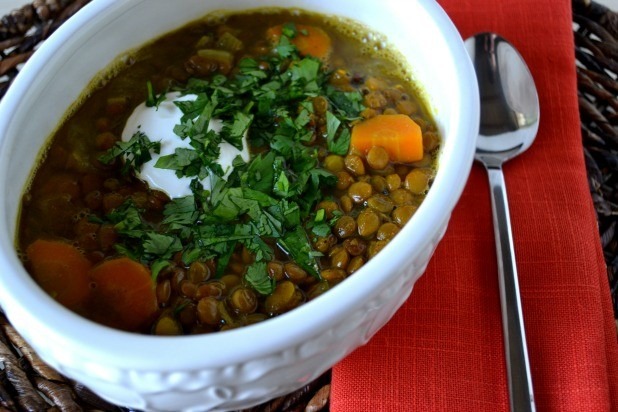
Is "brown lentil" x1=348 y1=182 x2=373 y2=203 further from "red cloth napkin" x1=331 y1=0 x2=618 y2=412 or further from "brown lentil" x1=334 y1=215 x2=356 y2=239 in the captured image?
"red cloth napkin" x1=331 y1=0 x2=618 y2=412

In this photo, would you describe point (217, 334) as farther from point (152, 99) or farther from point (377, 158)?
point (152, 99)

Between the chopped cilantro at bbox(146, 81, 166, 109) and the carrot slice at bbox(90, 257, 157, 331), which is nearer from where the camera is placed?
the carrot slice at bbox(90, 257, 157, 331)

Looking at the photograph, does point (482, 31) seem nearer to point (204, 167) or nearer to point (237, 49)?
point (237, 49)

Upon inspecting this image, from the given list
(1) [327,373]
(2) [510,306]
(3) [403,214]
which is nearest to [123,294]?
(1) [327,373]

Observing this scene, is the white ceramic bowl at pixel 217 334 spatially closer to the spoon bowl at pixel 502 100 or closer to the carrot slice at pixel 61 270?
the carrot slice at pixel 61 270

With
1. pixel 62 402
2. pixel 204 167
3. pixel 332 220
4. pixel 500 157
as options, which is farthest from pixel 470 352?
pixel 62 402

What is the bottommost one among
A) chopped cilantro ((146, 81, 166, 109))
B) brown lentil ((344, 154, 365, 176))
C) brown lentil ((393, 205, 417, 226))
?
brown lentil ((393, 205, 417, 226))

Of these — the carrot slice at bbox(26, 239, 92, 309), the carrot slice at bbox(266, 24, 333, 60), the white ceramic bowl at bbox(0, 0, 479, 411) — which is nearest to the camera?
the white ceramic bowl at bbox(0, 0, 479, 411)

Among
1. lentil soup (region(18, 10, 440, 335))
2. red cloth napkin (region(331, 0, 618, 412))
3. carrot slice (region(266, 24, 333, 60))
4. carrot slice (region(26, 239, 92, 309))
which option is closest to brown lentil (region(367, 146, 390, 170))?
lentil soup (region(18, 10, 440, 335))
